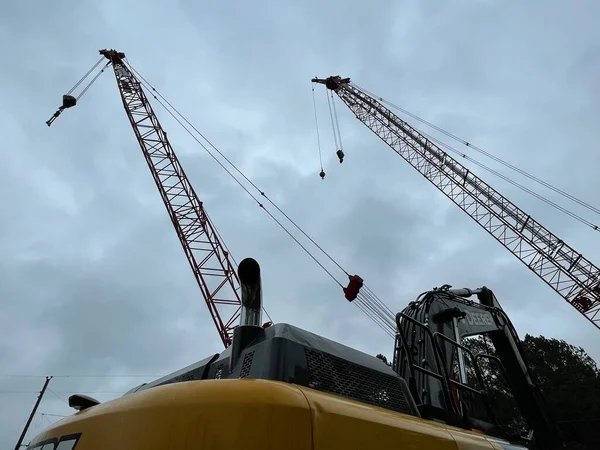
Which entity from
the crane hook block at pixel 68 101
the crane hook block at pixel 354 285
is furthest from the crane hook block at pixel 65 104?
the crane hook block at pixel 354 285

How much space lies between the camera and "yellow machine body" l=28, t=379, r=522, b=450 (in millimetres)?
2189

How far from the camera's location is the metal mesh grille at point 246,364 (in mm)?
3182

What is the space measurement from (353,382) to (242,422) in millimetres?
1470

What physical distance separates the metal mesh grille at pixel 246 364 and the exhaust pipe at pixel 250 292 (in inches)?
15.7

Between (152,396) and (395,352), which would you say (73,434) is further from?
(395,352)

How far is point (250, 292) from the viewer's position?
12.2 ft

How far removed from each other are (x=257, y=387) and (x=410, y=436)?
1.13 metres

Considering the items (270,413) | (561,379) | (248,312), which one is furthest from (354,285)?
(561,379)

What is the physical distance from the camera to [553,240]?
109 feet

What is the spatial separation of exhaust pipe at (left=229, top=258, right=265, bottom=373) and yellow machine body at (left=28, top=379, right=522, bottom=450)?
3.14ft

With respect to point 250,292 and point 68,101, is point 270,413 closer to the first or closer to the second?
point 250,292

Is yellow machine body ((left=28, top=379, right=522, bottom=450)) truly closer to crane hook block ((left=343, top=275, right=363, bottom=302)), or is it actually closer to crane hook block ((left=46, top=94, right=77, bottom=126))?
crane hook block ((left=343, top=275, right=363, bottom=302))

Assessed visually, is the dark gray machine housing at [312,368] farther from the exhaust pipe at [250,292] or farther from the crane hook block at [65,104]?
the crane hook block at [65,104]

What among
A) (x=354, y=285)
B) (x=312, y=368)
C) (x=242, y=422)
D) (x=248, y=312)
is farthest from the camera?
(x=354, y=285)
